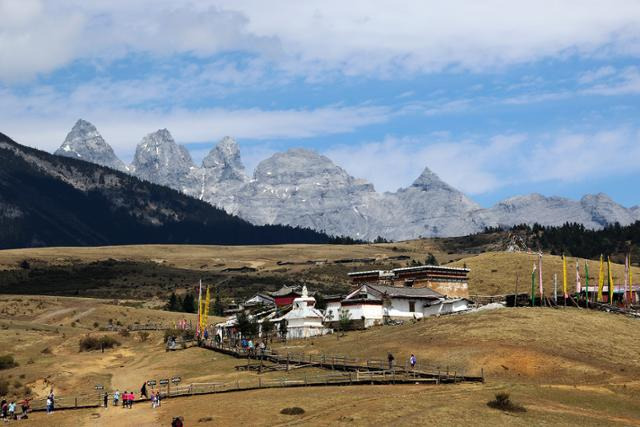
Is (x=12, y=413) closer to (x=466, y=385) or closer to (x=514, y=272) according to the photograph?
(x=466, y=385)

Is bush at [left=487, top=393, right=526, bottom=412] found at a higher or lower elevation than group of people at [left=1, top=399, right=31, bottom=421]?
higher

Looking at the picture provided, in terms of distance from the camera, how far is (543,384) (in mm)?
75000

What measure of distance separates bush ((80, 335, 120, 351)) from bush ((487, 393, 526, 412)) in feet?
209

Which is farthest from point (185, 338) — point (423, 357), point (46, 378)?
point (423, 357)

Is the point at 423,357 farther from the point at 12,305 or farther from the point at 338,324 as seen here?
the point at 12,305

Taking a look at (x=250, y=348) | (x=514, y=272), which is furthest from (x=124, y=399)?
(x=514, y=272)

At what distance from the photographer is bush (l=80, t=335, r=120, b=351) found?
380 feet

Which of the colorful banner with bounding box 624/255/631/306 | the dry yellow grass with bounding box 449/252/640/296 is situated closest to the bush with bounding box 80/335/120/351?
the colorful banner with bounding box 624/255/631/306

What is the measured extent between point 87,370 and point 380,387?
3708cm

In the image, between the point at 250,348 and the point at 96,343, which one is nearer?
the point at 250,348

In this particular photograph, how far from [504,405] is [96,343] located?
65838 millimetres

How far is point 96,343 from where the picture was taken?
116562mm

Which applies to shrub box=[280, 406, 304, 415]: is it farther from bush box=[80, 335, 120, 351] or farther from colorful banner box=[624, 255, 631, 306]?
colorful banner box=[624, 255, 631, 306]

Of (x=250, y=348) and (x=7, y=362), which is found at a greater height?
(x=250, y=348)
